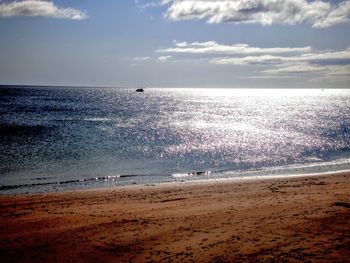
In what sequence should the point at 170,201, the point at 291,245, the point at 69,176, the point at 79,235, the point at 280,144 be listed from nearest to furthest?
the point at 291,245, the point at 79,235, the point at 170,201, the point at 69,176, the point at 280,144

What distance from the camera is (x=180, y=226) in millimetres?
12688

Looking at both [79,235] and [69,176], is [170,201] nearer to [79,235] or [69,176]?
[79,235]

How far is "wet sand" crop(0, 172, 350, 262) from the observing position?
10.2m

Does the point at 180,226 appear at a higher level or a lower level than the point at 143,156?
higher

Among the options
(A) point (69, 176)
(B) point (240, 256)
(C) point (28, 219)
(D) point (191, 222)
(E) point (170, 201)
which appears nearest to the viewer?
(B) point (240, 256)

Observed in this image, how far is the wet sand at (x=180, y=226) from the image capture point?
10180 mm

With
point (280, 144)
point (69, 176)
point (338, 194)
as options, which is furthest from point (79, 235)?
point (280, 144)

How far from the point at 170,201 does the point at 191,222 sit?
4275 millimetres

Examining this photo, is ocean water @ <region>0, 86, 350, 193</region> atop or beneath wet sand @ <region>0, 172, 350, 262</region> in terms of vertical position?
beneath

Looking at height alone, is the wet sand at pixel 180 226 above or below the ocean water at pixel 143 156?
above

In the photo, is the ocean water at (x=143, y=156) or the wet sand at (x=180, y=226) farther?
the ocean water at (x=143, y=156)

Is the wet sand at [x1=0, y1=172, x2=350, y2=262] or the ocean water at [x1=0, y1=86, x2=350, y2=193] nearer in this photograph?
the wet sand at [x1=0, y1=172, x2=350, y2=262]

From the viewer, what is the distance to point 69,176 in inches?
1028

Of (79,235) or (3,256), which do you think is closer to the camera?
(3,256)
